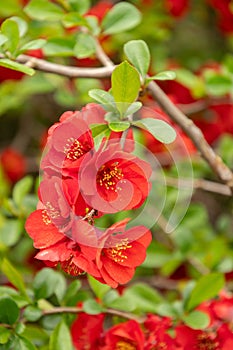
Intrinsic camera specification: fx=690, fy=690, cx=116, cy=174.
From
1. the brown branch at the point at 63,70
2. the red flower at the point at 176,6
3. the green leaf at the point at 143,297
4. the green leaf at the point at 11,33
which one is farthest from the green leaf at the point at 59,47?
the red flower at the point at 176,6

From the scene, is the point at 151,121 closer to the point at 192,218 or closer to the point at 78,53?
the point at 78,53

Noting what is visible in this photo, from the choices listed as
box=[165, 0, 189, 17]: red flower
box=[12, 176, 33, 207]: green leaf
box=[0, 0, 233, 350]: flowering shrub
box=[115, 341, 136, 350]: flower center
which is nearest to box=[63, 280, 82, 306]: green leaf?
box=[0, 0, 233, 350]: flowering shrub

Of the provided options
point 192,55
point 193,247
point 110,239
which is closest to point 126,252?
point 110,239

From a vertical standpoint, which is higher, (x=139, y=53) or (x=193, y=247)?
(x=139, y=53)

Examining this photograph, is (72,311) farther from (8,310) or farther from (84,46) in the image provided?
(84,46)

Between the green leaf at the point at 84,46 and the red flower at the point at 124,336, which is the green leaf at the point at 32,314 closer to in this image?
the red flower at the point at 124,336

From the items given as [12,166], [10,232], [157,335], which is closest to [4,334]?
[157,335]
